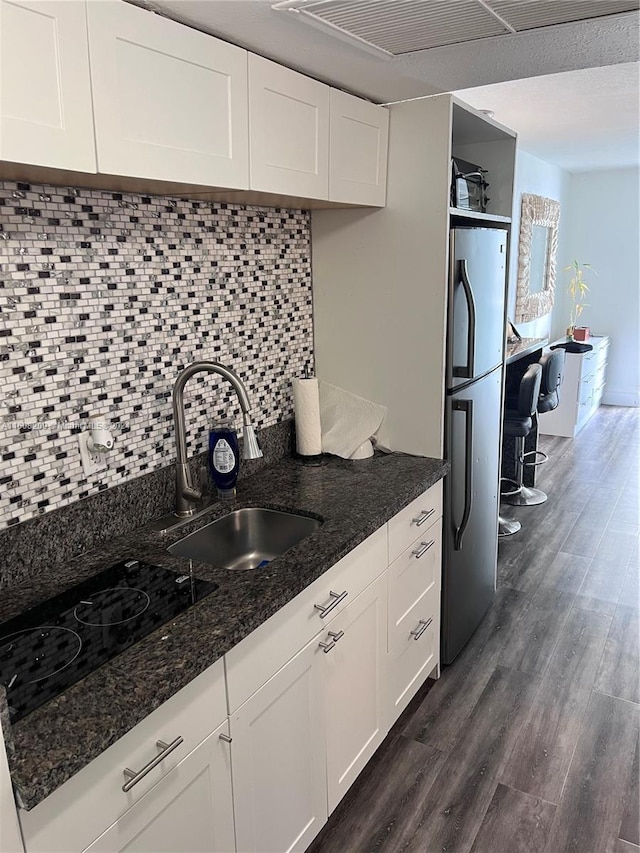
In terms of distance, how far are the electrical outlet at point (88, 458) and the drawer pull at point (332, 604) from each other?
0.68 metres

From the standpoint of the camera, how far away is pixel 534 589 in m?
3.26

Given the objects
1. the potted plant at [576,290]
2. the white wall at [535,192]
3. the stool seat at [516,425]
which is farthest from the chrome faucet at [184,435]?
the potted plant at [576,290]

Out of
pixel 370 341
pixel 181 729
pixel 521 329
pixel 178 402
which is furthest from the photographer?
pixel 521 329

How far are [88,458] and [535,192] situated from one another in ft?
16.7

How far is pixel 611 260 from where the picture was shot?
6.64 meters

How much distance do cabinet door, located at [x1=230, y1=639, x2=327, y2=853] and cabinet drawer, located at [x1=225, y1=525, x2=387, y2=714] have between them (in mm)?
38

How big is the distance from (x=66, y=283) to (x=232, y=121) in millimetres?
569

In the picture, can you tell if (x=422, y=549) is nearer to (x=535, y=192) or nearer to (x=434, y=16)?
(x=434, y=16)

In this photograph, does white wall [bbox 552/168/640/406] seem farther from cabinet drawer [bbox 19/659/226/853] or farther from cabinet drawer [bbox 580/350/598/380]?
cabinet drawer [bbox 19/659/226/853]

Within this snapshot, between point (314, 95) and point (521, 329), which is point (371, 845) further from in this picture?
point (521, 329)

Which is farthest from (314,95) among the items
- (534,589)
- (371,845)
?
(534,589)

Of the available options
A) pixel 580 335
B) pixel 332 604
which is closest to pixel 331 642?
pixel 332 604

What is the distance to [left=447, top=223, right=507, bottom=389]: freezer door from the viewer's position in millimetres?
2285

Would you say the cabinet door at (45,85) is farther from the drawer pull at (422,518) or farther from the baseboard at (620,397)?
the baseboard at (620,397)
